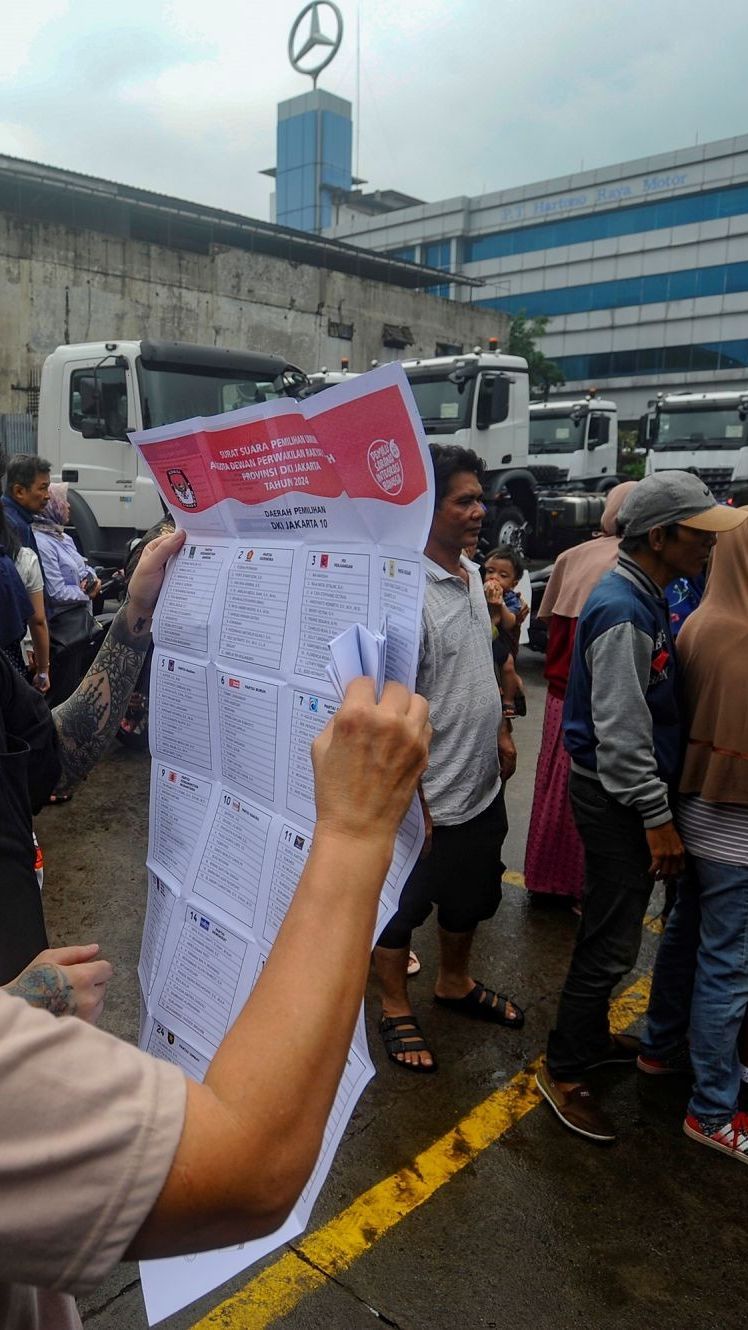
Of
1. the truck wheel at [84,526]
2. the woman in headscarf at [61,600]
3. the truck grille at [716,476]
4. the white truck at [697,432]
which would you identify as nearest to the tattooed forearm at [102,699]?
the woman in headscarf at [61,600]

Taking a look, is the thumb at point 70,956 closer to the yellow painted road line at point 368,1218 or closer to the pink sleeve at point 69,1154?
the pink sleeve at point 69,1154

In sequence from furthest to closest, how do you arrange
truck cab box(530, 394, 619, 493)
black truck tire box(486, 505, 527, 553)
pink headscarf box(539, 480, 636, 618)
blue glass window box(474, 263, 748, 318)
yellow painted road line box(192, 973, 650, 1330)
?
1. blue glass window box(474, 263, 748, 318)
2. truck cab box(530, 394, 619, 493)
3. black truck tire box(486, 505, 527, 553)
4. pink headscarf box(539, 480, 636, 618)
5. yellow painted road line box(192, 973, 650, 1330)

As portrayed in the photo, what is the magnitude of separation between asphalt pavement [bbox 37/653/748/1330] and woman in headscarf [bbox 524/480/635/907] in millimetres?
644

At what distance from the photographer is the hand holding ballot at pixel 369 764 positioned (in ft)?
2.83

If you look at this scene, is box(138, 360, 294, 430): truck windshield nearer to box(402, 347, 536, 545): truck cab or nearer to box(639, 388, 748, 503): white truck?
box(402, 347, 536, 545): truck cab

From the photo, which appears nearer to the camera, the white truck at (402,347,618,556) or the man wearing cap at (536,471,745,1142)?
the man wearing cap at (536,471,745,1142)

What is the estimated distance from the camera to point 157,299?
2267 centimetres

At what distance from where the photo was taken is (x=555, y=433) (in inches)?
687

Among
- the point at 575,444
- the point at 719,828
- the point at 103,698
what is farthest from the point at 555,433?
the point at 103,698

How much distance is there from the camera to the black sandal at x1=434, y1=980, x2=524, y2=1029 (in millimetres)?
3195

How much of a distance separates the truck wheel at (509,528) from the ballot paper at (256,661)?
40.1ft

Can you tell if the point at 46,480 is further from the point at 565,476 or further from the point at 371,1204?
the point at 565,476

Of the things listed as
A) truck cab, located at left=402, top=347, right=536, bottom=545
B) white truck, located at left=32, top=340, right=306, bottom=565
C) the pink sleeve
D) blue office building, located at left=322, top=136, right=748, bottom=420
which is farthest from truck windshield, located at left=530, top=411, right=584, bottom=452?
blue office building, located at left=322, top=136, right=748, bottom=420

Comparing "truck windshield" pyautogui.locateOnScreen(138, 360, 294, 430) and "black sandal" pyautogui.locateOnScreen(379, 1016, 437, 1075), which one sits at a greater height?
"truck windshield" pyautogui.locateOnScreen(138, 360, 294, 430)
